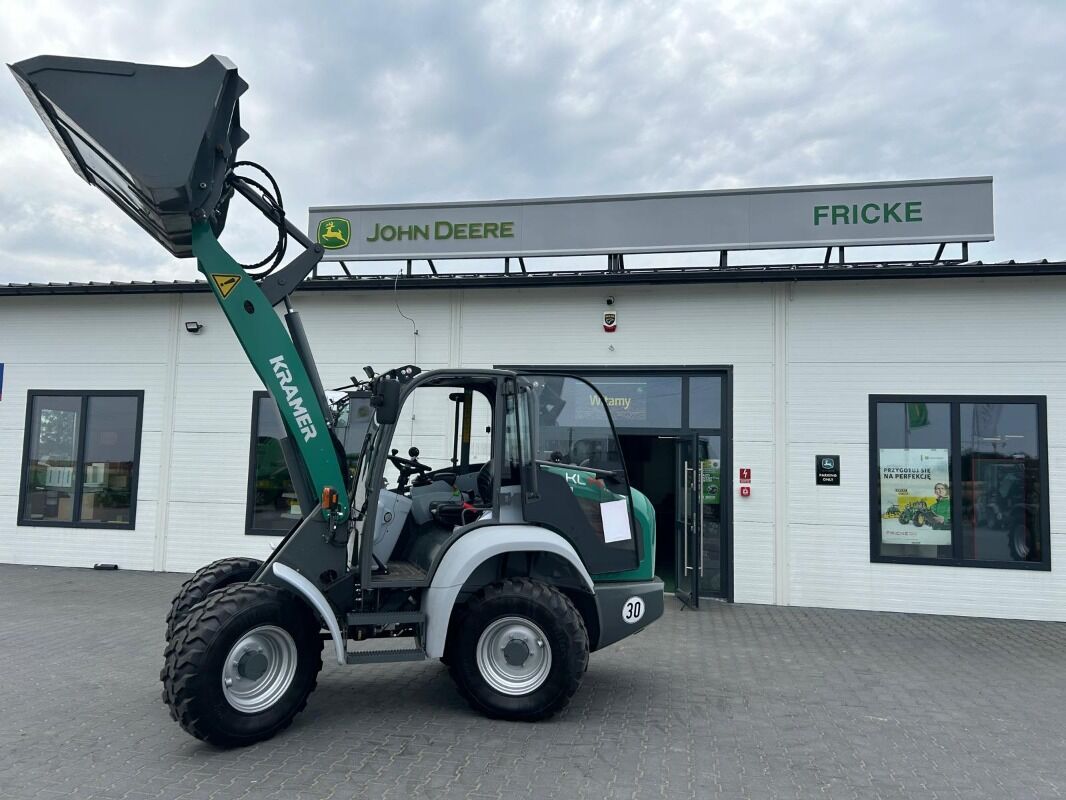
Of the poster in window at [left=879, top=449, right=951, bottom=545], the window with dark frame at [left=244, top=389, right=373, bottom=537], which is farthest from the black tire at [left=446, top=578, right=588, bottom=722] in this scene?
the window with dark frame at [left=244, top=389, right=373, bottom=537]

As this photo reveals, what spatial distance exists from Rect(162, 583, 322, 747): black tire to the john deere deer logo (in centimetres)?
792

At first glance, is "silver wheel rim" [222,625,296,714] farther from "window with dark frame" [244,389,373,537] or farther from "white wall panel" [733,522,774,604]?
"white wall panel" [733,522,774,604]

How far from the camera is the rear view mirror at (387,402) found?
201 inches

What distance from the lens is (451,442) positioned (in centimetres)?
746

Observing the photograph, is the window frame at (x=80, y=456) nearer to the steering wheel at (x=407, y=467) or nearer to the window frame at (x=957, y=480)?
the steering wheel at (x=407, y=467)

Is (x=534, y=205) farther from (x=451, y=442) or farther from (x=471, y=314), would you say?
(x=451, y=442)

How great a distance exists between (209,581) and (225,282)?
7.22 feet

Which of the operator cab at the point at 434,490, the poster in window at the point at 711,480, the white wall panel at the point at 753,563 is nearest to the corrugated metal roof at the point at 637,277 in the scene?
the poster in window at the point at 711,480

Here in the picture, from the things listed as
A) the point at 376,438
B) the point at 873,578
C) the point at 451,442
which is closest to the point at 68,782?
the point at 376,438

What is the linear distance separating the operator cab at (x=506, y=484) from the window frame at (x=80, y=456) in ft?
23.9

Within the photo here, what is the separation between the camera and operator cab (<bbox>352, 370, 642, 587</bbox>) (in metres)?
5.46

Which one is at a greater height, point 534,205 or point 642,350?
point 534,205

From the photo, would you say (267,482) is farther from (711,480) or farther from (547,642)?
(547,642)

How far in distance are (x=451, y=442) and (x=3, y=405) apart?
9.11 m
